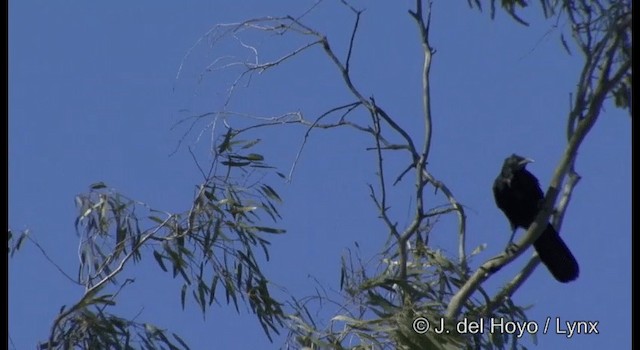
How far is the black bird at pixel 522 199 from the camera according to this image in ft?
23.5

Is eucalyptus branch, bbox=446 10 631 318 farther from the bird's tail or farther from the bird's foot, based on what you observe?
the bird's tail

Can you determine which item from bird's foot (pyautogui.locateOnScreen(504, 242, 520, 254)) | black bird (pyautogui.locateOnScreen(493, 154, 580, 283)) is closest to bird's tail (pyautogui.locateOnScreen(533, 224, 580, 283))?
black bird (pyautogui.locateOnScreen(493, 154, 580, 283))

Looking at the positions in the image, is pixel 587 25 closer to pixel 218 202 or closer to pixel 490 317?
pixel 490 317

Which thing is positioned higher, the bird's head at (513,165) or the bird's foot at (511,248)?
the bird's head at (513,165)

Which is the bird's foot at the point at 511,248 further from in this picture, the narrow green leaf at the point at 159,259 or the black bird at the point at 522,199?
the narrow green leaf at the point at 159,259

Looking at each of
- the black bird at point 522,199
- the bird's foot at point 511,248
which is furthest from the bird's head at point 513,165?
the bird's foot at point 511,248

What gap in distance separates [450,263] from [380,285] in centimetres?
38

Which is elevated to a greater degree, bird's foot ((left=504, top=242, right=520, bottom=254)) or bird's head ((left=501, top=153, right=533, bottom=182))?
bird's head ((left=501, top=153, right=533, bottom=182))

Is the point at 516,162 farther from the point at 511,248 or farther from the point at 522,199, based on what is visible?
the point at 511,248

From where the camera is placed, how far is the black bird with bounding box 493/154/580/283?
7.16 metres

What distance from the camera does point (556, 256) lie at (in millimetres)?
6984

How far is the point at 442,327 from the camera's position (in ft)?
20.3

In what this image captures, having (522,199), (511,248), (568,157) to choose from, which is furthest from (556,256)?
(568,157)

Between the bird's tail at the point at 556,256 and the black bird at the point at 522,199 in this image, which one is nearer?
the bird's tail at the point at 556,256
